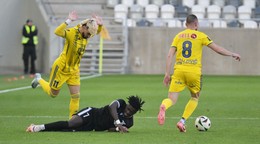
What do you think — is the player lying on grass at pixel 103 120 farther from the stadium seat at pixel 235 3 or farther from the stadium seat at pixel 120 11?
the stadium seat at pixel 235 3

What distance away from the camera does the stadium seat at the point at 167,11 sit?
129 ft

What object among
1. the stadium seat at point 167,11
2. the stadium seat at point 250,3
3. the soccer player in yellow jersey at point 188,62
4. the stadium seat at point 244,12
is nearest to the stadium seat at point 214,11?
the stadium seat at point 244,12

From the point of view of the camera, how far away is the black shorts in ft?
41.2

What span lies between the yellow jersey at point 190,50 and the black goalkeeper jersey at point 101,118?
131cm

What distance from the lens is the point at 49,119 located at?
15.2m

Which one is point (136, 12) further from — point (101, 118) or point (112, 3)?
point (101, 118)

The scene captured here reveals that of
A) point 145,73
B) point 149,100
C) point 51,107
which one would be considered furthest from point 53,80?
point 145,73

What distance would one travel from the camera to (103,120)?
12.6 m

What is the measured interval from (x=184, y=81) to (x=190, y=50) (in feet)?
1.76

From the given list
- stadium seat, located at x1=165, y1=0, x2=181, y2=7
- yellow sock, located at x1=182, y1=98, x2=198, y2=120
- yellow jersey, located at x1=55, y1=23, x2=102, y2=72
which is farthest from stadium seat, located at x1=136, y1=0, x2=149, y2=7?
yellow sock, located at x1=182, y1=98, x2=198, y2=120

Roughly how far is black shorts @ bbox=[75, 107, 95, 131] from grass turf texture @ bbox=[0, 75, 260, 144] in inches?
11.8

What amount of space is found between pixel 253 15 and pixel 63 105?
2279 cm

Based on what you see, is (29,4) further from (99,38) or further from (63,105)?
(63,105)

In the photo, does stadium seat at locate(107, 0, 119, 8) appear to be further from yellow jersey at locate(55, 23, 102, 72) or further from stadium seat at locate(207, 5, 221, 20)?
yellow jersey at locate(55, 23, 102, 72)
